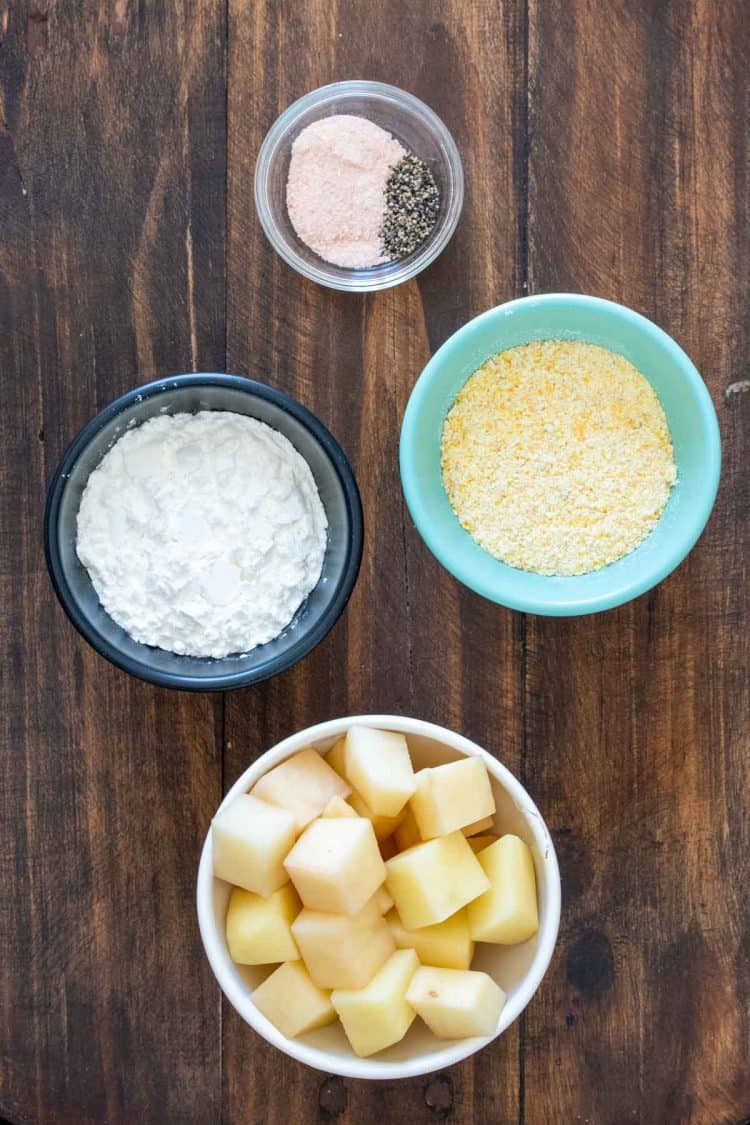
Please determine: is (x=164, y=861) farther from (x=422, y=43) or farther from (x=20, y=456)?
(x=422, y=43)

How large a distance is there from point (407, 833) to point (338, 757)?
113 millimetres

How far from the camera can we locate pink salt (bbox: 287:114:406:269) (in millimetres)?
1397

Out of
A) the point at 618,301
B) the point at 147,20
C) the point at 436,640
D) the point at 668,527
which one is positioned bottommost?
the point at 436,640

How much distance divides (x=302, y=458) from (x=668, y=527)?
1.46ft

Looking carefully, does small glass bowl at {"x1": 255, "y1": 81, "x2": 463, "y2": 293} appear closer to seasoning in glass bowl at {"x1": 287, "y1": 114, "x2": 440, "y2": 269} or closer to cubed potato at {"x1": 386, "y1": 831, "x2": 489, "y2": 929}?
seasoning in glass bowl at {"x1": 287, "y1": 114, "x2": 440, "y2": 269}

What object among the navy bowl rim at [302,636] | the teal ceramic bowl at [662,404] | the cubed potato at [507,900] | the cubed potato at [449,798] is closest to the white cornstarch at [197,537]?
Result: the navy bowl rim at [302,636]

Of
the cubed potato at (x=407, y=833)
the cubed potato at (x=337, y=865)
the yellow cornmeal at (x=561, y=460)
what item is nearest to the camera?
the cubed potato at (x=337, y=865)

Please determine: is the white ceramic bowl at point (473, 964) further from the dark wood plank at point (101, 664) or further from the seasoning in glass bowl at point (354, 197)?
the seasoning in glass bowl at point (354, 197)

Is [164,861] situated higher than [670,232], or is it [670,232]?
[670,232]

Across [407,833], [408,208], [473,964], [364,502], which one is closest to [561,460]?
[364,502]

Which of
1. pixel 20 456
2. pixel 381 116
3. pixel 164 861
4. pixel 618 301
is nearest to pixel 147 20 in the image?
pixel 381 116

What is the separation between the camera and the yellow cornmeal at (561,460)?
52.6 inches

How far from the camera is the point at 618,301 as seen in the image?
140cm

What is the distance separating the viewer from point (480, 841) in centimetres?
127
